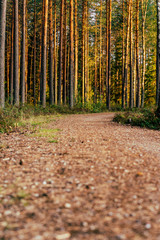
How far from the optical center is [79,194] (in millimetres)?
2715

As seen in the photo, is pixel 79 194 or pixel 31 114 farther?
pixel 31 114

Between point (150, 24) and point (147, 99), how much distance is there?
36.1 feet

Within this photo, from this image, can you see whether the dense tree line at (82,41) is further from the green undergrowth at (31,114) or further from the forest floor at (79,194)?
the forest floor at (79,194)

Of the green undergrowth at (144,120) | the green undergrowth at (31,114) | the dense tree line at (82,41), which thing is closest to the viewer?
the green undergrowth at (31,114)

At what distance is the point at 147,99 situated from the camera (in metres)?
33.8

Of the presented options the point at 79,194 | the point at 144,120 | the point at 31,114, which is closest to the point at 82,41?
the point at 31,114

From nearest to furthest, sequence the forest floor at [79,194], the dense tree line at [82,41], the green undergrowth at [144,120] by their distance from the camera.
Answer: the forest floor at [79,194]
the green undergrowth at [144,120]
the dense tree line at [82,41]

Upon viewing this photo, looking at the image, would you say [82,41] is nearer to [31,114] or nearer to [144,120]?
[31,114]

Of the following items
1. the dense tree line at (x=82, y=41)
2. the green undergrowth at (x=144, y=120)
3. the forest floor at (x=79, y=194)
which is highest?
the dense tree line at (x=82, y=41)

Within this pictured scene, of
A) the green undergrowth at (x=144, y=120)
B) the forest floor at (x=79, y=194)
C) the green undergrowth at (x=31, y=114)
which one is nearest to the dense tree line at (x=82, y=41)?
the green undergrowth at (x=31, y=114)

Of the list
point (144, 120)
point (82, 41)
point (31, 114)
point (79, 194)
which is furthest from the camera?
point (82, 41)

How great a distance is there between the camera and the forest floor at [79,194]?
199cm

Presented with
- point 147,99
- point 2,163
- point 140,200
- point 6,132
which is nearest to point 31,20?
point 147,99

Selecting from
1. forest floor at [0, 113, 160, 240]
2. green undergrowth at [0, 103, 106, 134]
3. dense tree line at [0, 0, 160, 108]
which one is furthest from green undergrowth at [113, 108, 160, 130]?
dense tree line at [0, 0, 160, 108]
